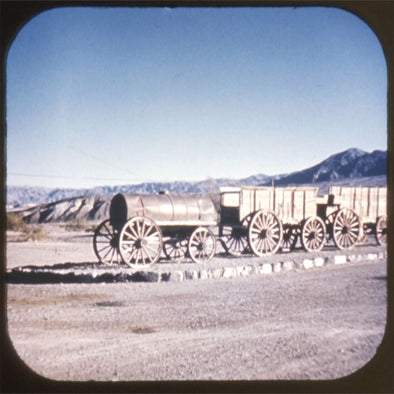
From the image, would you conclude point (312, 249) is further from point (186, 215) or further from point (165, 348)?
point (165, 348)

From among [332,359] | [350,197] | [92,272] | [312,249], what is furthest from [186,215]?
[332,359]

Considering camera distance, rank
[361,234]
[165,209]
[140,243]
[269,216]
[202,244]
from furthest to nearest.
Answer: [361,234]
[269,216]
[202,244]
[165,209]
[140,243]

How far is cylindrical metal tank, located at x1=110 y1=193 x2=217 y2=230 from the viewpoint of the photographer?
1095cm

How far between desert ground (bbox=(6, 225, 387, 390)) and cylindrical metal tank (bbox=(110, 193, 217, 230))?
2.58m

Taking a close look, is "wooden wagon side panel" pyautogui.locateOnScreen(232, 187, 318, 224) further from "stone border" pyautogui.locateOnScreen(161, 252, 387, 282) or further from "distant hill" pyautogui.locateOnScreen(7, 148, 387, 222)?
"distant hill" pyautogui.locateOnScreen(7, 148, 387, 222)

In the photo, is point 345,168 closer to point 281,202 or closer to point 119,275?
point 281,202

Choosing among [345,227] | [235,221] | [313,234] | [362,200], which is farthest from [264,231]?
[362,200]

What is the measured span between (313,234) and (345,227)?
4.52 ft

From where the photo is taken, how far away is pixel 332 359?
4.49 meters

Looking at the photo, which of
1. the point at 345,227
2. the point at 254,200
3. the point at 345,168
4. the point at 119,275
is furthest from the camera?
the point at 345,168

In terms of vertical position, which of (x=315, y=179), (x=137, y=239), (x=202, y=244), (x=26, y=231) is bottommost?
(x=26, y=231)

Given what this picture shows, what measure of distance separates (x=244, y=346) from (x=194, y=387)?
122cm

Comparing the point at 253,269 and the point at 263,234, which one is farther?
the point at 263,234

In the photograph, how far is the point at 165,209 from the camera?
37.2 feet
